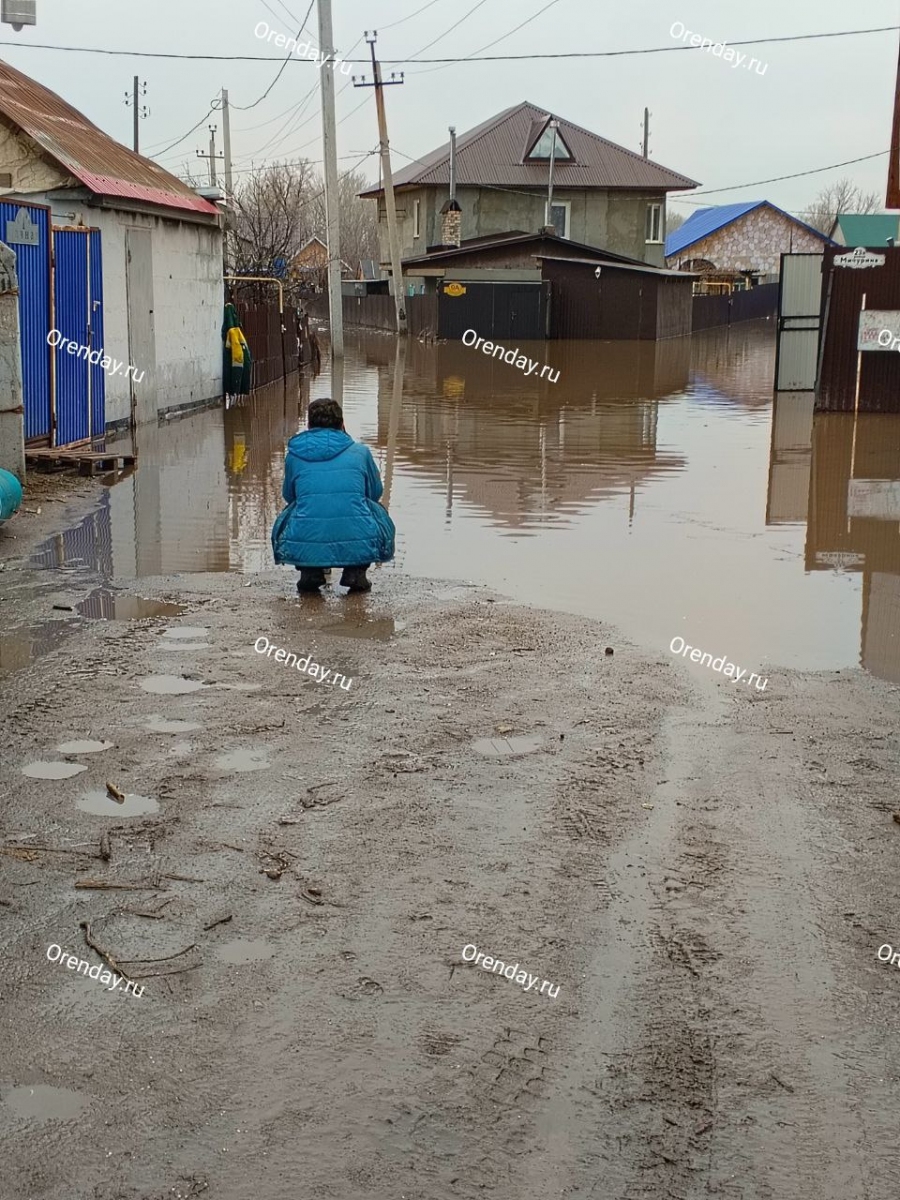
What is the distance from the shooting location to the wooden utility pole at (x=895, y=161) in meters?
20.8

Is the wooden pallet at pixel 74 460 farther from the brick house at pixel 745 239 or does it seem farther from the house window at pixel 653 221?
the brick house at pixel 745 239

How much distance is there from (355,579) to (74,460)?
5.95 metres

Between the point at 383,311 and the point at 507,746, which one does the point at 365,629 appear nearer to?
the point at 507,746

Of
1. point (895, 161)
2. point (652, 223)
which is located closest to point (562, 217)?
point (652, 223)

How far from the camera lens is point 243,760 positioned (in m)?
5.99

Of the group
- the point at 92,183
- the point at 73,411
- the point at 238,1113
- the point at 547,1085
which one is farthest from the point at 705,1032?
the point at 92,183

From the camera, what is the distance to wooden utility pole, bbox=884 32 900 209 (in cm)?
2083

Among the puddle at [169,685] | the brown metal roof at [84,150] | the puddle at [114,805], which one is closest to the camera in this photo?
the puddle at [114,805]

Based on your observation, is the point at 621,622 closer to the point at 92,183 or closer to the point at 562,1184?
the point at 562,1184

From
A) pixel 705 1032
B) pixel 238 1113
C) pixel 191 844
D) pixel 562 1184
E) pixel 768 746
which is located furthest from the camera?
pixel 768 746

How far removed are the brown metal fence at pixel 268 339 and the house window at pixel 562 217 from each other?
30.3 meters

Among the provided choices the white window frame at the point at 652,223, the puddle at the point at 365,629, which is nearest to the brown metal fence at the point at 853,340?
the puddle at the point at 365,629

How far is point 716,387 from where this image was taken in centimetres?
2898

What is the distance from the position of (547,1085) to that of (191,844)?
189 centimetres
